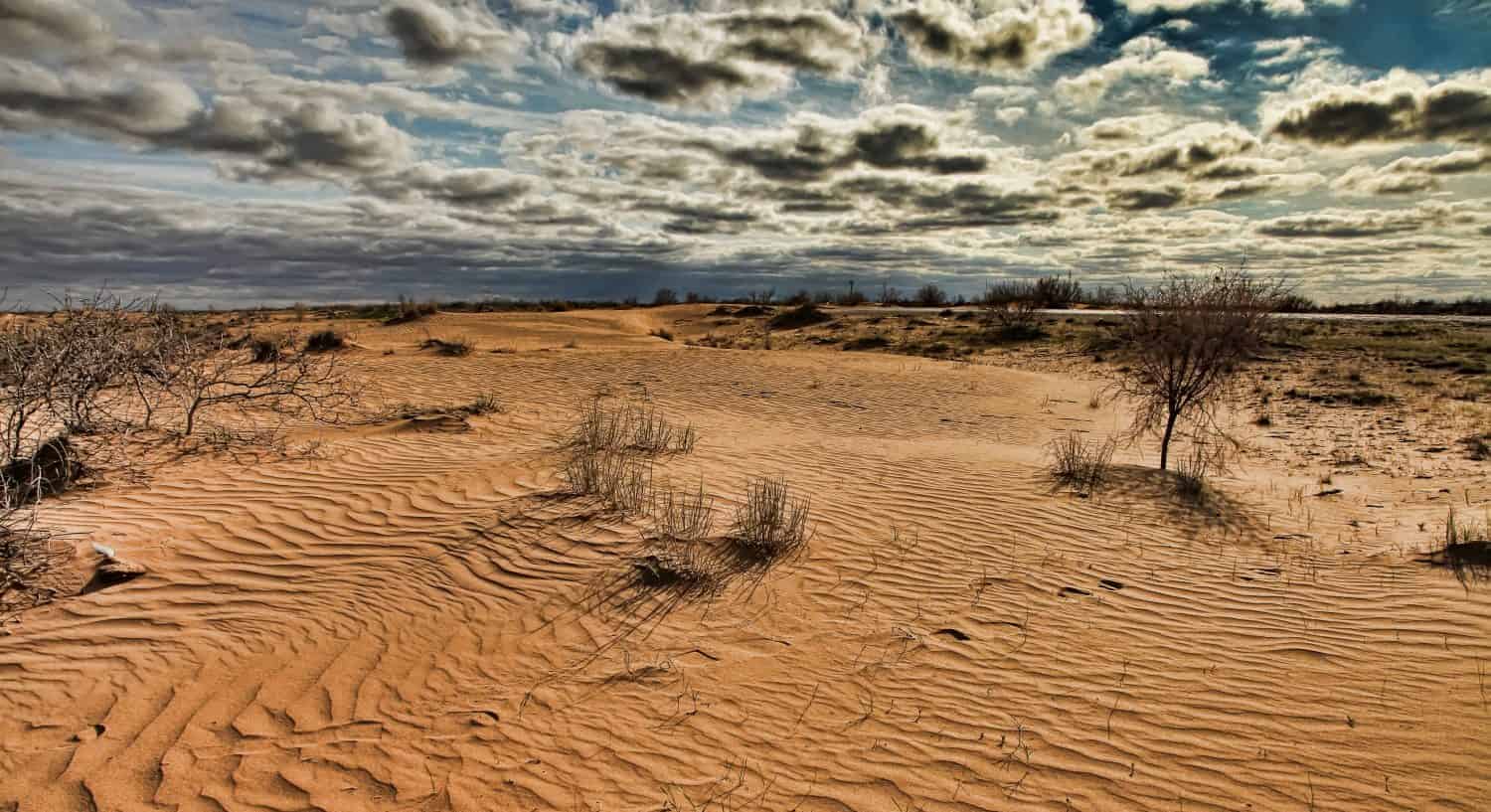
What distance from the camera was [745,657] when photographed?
4895mm

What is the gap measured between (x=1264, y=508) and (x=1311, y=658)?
4.39 meters

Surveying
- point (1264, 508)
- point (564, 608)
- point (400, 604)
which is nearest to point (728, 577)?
point (564, 608)

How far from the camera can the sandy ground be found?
12.0 ft

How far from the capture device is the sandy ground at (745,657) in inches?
144

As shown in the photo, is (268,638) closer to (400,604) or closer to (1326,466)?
(400,604)

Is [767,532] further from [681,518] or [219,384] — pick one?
[219,384]

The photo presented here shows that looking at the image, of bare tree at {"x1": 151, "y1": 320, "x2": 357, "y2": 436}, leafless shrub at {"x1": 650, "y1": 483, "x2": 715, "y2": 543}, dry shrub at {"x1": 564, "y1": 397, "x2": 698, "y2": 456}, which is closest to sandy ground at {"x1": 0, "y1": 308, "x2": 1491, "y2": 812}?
leafless shrub at {"x1": 650, "y1": 483, "x2": 715, "y2": 543}

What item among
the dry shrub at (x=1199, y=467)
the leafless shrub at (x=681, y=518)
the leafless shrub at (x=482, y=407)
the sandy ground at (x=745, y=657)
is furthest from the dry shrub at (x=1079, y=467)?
the leafless shrub at (x=482, y=407)

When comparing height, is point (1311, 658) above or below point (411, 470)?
below

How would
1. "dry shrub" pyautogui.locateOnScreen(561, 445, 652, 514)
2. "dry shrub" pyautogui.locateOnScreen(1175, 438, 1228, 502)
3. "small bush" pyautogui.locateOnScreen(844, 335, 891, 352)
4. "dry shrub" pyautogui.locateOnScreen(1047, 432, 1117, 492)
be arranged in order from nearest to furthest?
"dry shrub" pyautogui.locateOnScreen(561, 445, 652, 514), "dry shrub" pyautogui.locateOnScreen(1175, 438, 1228, 502), "dry shrub" pyautogui.locateOnScreen(1047, 432, 1117, 492), "small bush" pyautogui.locateOnScreen(844, 335, 891, 352)

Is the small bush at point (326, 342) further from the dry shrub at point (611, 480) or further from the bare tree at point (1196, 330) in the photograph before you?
the bare tree at point (1196, 330)

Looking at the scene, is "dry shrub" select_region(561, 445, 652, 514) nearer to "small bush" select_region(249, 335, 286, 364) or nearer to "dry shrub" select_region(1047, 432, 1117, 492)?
"dry shrub" select_region(1047, 432, 1117, 492)

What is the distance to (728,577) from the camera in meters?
6.04

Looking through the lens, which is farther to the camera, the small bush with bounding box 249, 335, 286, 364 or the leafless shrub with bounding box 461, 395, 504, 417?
the small bush with bounding box 249, 335, 286, 364
